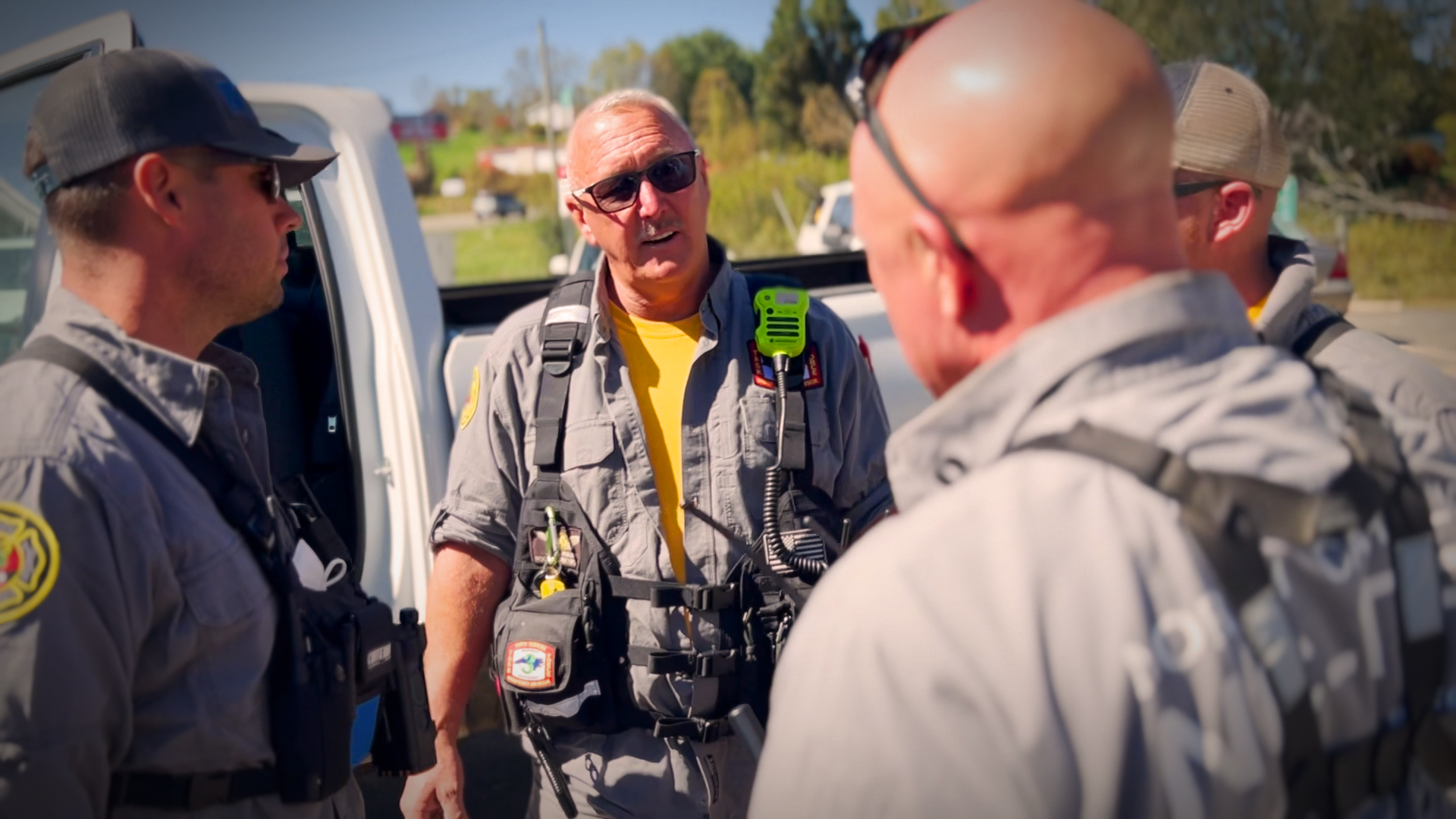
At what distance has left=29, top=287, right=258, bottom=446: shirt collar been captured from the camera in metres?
1.60

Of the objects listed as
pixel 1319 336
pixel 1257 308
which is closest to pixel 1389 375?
pixel 1319 336

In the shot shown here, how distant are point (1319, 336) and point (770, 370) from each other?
106 cm

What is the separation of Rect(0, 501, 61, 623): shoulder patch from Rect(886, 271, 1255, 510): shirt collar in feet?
3.44

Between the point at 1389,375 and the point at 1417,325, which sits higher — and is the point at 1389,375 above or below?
above

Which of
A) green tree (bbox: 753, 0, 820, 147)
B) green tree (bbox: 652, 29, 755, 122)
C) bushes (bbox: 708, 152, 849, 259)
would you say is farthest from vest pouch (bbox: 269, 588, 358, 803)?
green tree (bbox: 652, 29, 755, 122)

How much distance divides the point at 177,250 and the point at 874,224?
108 cm

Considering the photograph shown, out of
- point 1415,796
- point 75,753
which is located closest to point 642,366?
point 75,753

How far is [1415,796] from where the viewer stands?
110 cm

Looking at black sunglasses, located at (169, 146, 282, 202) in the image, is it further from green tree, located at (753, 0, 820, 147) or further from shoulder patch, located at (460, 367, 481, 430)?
green tree, located at (753, 0, 820, 147)

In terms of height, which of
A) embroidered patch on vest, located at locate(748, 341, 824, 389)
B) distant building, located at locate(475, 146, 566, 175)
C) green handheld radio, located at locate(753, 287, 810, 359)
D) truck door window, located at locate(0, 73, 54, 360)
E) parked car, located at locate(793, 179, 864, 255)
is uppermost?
truck door window, located at locate(0, 73, 54, 360)

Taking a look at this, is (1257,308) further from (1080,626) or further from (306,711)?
(306,711)

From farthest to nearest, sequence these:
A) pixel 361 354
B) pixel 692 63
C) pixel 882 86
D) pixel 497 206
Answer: pixel 692 63 → pixel 497 206 → pixel 361 354 → pixel 882 86

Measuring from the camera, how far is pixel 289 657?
5.56ft

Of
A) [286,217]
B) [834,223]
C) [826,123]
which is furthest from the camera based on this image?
[826,123]
